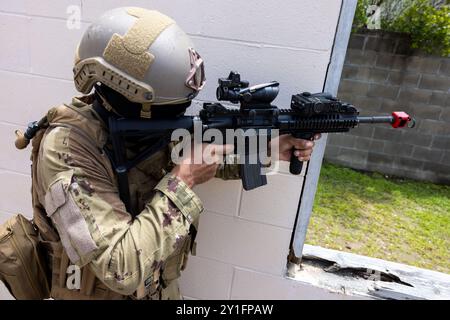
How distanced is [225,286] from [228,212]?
1.29ft

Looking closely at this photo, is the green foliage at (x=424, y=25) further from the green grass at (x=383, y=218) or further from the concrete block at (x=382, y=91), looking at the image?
the green grass at (x=383, y=218)

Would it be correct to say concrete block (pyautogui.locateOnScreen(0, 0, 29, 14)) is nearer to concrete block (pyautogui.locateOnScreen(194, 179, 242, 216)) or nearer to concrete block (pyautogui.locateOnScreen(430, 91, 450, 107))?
concrete block (pyautogui.locateOnScreen(194, 179, 242, 216))

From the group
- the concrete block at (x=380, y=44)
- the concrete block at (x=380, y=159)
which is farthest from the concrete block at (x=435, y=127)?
the concrete block at (x=380, y=44)

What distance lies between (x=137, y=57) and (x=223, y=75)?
0.49 m

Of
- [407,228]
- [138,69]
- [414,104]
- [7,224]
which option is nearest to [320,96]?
[138,69]

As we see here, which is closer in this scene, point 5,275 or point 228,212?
point 5,275

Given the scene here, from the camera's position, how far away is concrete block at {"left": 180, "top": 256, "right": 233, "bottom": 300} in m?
1.64

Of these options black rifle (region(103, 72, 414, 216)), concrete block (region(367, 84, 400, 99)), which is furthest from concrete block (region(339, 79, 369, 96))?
black rifle (region(103, 72, 414, 216))

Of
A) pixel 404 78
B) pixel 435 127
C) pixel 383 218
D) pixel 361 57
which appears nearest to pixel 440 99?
pixel 435 127

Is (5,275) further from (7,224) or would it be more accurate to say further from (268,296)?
(268,296)

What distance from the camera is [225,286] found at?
166cm

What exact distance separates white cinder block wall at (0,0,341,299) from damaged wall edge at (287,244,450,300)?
80mm

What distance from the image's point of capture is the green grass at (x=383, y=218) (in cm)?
253

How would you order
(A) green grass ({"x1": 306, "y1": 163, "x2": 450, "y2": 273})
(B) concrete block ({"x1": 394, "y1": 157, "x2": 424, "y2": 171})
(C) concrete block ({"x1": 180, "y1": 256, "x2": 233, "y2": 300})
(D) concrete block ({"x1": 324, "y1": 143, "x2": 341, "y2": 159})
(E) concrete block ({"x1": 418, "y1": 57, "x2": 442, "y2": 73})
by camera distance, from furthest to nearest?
1. (D) concrete block ({"x1": 324, "y1": 143, "x2": 341, "y2": 159})
2. (B) concrete block ({"x1": 394, "y1": 157, "x2": 424, "y2": 171})
3. (E) concrete block ({"x1": 418, "y1": 57, "x2": 442, "y2": 73})
4. (A) green grass ({"x1": 306, "y1": 163, "x2": 450, "y2": 273})
5. (C) concrete block ({"x1": 180, "y1": 256, "x2": 233, "y2": 300})
